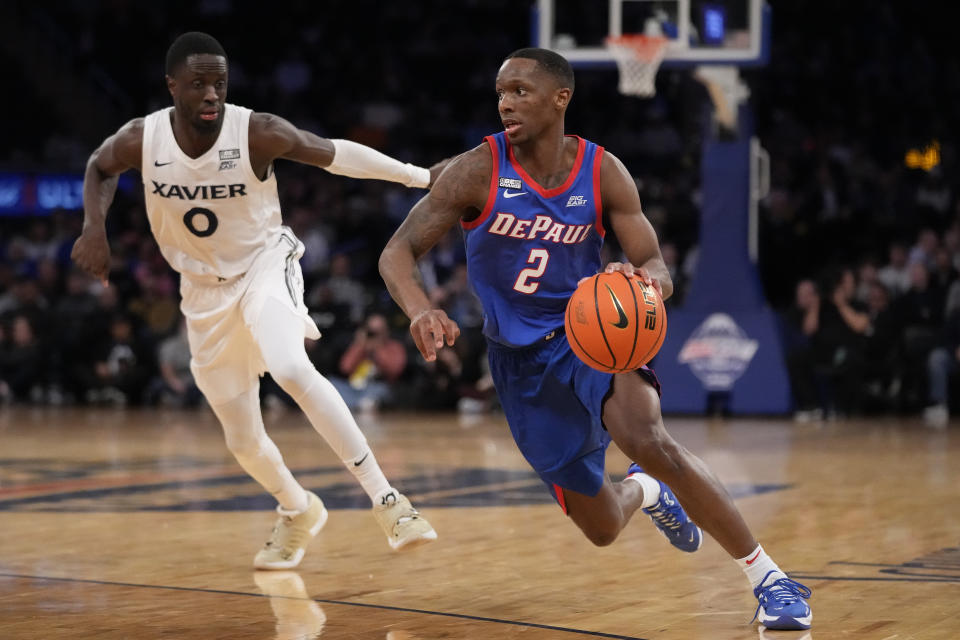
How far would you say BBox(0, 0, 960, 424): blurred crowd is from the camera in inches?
568

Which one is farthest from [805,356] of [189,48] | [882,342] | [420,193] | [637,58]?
[189,48]

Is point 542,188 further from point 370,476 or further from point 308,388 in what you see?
point 370,476

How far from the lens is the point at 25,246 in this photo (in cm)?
1909

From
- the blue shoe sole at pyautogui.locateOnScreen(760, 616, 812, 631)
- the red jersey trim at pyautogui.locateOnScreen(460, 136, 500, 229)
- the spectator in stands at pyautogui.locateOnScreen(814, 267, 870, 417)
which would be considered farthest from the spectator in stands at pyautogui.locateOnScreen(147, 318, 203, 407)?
the blue shoe sole at pyautogui.locateOnScreen(760, 616, 812, 631)

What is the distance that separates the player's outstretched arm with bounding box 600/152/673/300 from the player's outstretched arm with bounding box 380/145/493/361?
1.40 feet

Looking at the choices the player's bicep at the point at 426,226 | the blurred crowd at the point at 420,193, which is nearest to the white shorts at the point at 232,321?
the player's bicep at the point at 426,226

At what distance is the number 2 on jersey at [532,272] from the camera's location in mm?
4883

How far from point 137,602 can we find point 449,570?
1350 mm

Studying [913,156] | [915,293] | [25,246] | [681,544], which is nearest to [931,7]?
[913,156]

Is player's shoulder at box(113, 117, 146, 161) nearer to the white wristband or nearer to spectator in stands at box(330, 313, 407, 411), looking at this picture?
the white wristband

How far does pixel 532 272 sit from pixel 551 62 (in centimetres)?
75

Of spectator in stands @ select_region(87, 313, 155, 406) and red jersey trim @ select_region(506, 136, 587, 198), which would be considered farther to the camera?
spectator in stands @ select_region(87, 313, 155, 406)

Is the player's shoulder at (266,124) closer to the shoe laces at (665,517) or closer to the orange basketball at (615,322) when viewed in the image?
the orange basketball at (615,322)

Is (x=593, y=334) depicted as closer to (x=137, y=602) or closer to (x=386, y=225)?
(x=137, y=602)
